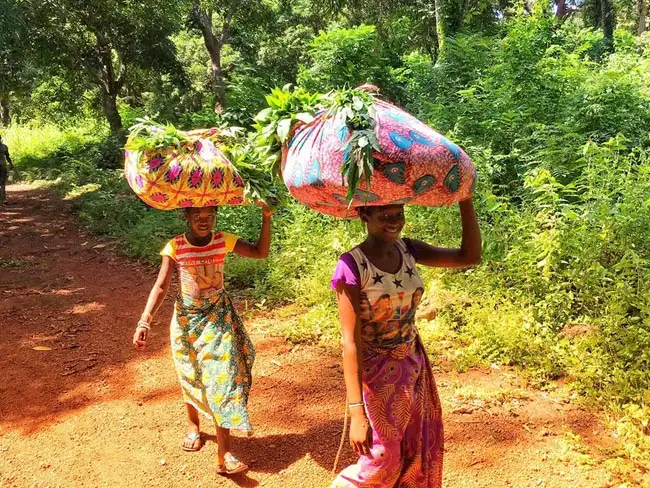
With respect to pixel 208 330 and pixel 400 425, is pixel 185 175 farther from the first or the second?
pixel 400 425

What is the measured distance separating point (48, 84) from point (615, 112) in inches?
777

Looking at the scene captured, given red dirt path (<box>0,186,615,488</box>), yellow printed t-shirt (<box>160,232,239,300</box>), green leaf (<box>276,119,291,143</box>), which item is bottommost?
red dirt path (<box>0,186,615,488</box>)

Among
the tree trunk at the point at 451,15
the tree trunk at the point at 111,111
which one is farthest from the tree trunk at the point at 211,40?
the tree trunk at the point at 451,15

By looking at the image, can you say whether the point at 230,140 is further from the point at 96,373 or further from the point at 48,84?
the point at 48,84

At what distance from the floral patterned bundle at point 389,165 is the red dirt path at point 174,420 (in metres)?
1.80

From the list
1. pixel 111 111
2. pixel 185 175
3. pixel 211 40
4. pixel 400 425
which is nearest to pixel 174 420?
pixel 185 175

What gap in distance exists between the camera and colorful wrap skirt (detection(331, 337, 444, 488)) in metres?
2.03

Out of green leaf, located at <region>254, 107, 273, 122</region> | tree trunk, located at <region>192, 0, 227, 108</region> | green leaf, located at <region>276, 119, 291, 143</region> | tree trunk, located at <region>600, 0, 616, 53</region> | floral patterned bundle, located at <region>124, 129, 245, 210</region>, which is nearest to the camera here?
green leaf, located at <region>276, 119, 291, 143</region>

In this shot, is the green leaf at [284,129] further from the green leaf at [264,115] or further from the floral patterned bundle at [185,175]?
the floral patterned bundle at [185,175]

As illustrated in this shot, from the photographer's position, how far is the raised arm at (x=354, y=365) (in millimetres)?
1921

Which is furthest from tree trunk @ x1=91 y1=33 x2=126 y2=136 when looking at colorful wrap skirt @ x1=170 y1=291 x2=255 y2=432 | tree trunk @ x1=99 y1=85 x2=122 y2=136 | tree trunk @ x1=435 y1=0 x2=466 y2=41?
colorful wrap skirt @ x1=170 y1=291 x2=255 y2=432

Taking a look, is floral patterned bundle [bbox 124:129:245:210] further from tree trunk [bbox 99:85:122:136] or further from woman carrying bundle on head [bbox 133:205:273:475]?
tree trunk [bbox 99:85:122:136]

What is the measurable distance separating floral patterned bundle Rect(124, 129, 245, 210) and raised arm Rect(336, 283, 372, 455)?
1.18 m

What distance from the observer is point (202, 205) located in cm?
289
